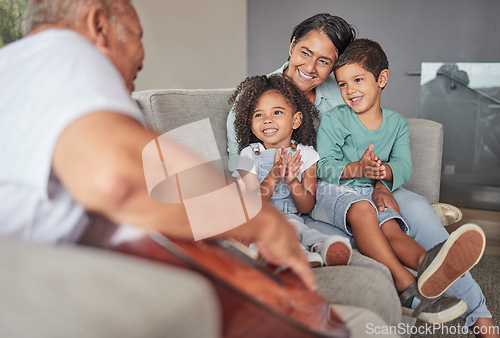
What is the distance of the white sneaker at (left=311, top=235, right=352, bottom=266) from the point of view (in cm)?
130

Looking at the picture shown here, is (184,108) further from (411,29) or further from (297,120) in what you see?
(411,29)

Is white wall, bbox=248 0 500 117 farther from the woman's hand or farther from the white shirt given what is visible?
the white shirt

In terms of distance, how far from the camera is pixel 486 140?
3961mm

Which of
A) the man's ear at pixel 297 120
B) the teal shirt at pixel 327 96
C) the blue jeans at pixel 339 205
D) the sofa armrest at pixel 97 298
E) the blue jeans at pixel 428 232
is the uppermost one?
the sofa armrest at pixel 97 298

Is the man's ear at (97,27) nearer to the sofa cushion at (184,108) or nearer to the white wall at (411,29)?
the sofa cushion at (184,108)

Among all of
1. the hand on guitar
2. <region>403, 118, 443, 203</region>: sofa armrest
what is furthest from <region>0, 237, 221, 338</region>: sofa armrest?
<region>403, 118, 443, 203</region>: sofa armrest

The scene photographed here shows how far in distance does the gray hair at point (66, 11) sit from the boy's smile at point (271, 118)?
1.04m

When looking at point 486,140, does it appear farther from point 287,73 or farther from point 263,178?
point 263,178

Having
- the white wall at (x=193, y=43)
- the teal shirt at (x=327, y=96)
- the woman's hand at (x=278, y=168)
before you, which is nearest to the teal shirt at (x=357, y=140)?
the teal shirt at (x=327, y=96)

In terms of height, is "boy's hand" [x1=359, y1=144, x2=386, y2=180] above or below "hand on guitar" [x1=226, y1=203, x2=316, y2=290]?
below

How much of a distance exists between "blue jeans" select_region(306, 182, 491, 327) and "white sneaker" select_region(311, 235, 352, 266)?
0.96ft

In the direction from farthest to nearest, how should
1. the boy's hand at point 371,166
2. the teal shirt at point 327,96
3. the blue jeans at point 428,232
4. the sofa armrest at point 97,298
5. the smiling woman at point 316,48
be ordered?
1. the teal shirt at point 327,96
2. the smiling woman at point 316,48
3. the boy's hand at point 371,166
4. the blue jeans at point 428,232
5. the sofa armrest at point 97,298

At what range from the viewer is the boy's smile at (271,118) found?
1773 millimetres

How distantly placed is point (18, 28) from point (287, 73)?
2.14m
